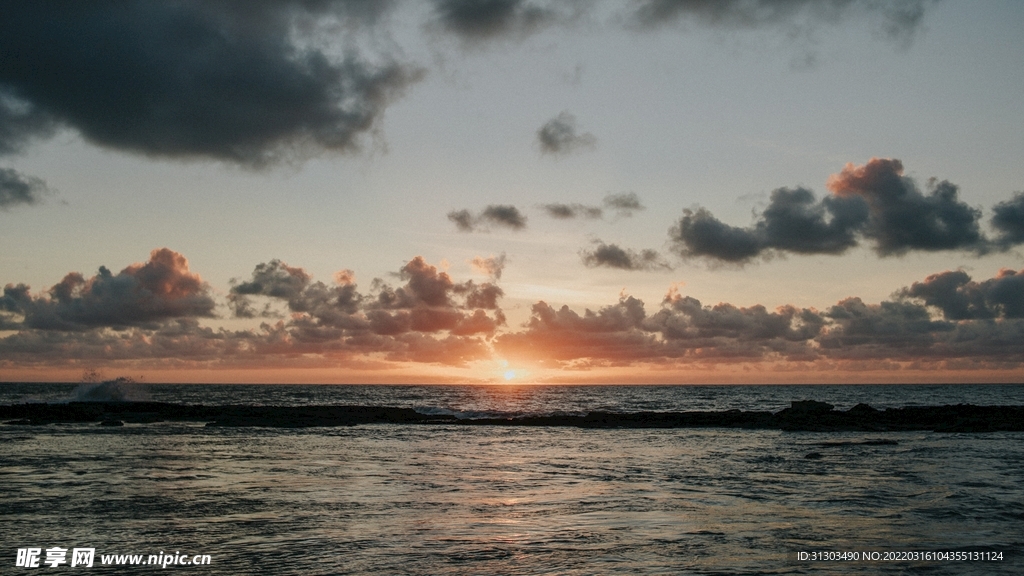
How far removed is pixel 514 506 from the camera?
2195 cm

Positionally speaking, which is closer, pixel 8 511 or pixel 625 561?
pixel 625 561

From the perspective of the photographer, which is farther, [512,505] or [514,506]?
[512,505]

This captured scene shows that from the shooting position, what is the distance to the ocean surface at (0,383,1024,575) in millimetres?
15484

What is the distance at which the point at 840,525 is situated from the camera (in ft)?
62.8

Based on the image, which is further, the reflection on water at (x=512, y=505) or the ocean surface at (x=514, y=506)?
the reflection on water at (x=512, y=505)

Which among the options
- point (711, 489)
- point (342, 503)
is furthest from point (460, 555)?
point (711, 489)

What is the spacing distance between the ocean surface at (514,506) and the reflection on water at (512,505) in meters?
0.09

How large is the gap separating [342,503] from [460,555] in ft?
26.1

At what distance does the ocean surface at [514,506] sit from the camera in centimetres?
1548

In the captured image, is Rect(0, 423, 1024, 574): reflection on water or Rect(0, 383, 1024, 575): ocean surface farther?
Rect(0, 423, 1024, 574): reflection on water

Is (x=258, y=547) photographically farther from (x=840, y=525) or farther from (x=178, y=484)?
(x=840, y=525)

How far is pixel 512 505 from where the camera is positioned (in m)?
22.1

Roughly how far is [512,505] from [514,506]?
20cm

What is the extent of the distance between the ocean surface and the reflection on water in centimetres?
9
